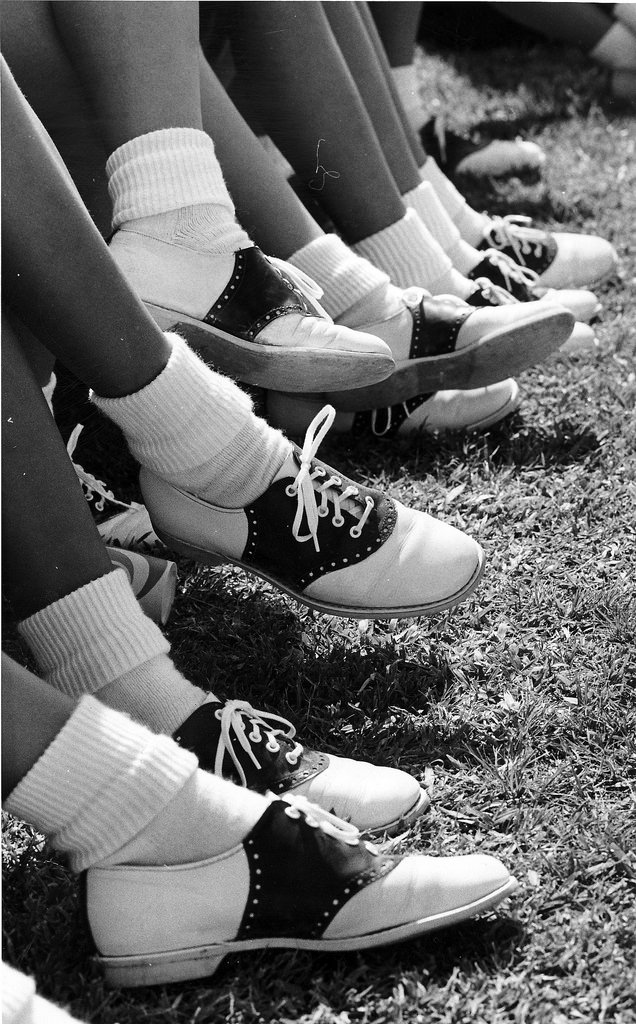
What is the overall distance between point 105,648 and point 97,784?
168mm

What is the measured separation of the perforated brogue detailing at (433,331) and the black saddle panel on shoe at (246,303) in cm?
32

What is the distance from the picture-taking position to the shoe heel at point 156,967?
1.05m

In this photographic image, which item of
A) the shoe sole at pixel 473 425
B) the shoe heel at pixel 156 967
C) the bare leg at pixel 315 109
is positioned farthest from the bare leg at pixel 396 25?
the shoe heel at pixel 156 967

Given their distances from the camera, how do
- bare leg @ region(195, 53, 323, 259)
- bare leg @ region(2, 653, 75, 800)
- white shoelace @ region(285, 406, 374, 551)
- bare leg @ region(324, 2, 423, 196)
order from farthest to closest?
bare leg @ region(324, 2, 423, 196) < bare leg @ region(195, 53, 323, 259) < white shoelace @ region(285, 406, 374, 551) < bare leg @ region(2, 653, 75, 800)

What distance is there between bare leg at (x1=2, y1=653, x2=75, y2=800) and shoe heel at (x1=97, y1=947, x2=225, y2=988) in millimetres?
207

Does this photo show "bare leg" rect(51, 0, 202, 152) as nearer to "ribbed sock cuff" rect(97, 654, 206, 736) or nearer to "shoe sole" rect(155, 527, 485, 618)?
"shoe sole" rect(155, 527, 485, 618)

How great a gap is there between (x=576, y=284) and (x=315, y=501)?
1177mm

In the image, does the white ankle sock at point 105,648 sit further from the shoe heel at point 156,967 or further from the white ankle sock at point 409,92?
the white ankle sock at point 409,92

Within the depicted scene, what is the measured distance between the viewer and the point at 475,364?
1778 mm

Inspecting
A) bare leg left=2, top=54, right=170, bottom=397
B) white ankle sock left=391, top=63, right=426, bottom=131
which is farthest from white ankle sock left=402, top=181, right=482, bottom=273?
bare leg left=2, top=54, right=170, bottom=397

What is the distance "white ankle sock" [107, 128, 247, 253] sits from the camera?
1.44 m

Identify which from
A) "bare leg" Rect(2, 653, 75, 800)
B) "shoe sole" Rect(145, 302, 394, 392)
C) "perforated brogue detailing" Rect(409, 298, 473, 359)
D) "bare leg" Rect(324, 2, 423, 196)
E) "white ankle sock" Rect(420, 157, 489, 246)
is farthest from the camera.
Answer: "white ankle sock" Rect(420, 157, 489, 246)

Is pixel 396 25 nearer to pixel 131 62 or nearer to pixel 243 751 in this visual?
pixel 131 62

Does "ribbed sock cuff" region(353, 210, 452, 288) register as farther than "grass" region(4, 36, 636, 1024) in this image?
Yes
